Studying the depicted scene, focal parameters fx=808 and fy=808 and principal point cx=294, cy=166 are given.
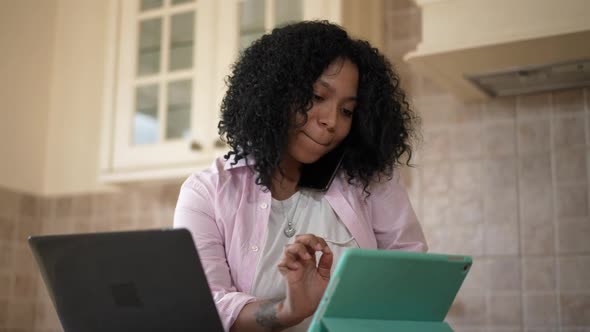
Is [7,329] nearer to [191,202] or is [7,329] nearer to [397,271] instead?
[191,202]

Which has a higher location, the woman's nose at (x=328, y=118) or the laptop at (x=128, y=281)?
the woman's nose at (x=328, y=118)

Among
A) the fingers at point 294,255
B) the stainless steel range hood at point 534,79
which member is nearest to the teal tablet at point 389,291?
the fingers at point 294,255

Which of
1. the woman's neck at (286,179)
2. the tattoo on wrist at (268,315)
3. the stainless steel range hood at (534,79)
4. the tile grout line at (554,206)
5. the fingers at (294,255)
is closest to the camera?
the fingers at (294,255)

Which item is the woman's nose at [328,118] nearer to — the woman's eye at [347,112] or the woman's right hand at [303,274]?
the woman's eye at [347,112]

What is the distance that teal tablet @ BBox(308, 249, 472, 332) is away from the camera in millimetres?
992

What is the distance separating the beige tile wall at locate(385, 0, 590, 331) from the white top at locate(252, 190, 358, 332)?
83 cm

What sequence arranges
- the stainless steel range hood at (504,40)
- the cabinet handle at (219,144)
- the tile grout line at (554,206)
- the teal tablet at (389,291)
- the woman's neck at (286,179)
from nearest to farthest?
1. the teal tablet at (389,291)
2. the woman's neck at (286,179)
3. the stainless steel range hood at (504,40)
4. the tile grout line at (554,206)
5. the cabinet handle at (219,144)

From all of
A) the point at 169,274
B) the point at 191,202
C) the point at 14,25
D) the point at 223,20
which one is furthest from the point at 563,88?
the point at 14,25

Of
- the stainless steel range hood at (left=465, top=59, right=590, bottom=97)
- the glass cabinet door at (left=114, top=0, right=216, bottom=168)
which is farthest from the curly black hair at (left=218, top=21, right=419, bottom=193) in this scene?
the glass cabinet door at (left=114, top=0, right=216, bottom=168)

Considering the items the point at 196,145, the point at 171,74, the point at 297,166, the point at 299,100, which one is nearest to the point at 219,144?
the point at 196,145

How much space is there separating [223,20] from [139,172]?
50cm

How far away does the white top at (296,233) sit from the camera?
4.42ft

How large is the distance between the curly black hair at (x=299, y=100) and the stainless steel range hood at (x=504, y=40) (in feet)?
1.11

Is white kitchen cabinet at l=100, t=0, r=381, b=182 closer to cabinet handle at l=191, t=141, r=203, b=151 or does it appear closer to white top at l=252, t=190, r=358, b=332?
cabinet handle at l=191, t=141, r=203, b=151
